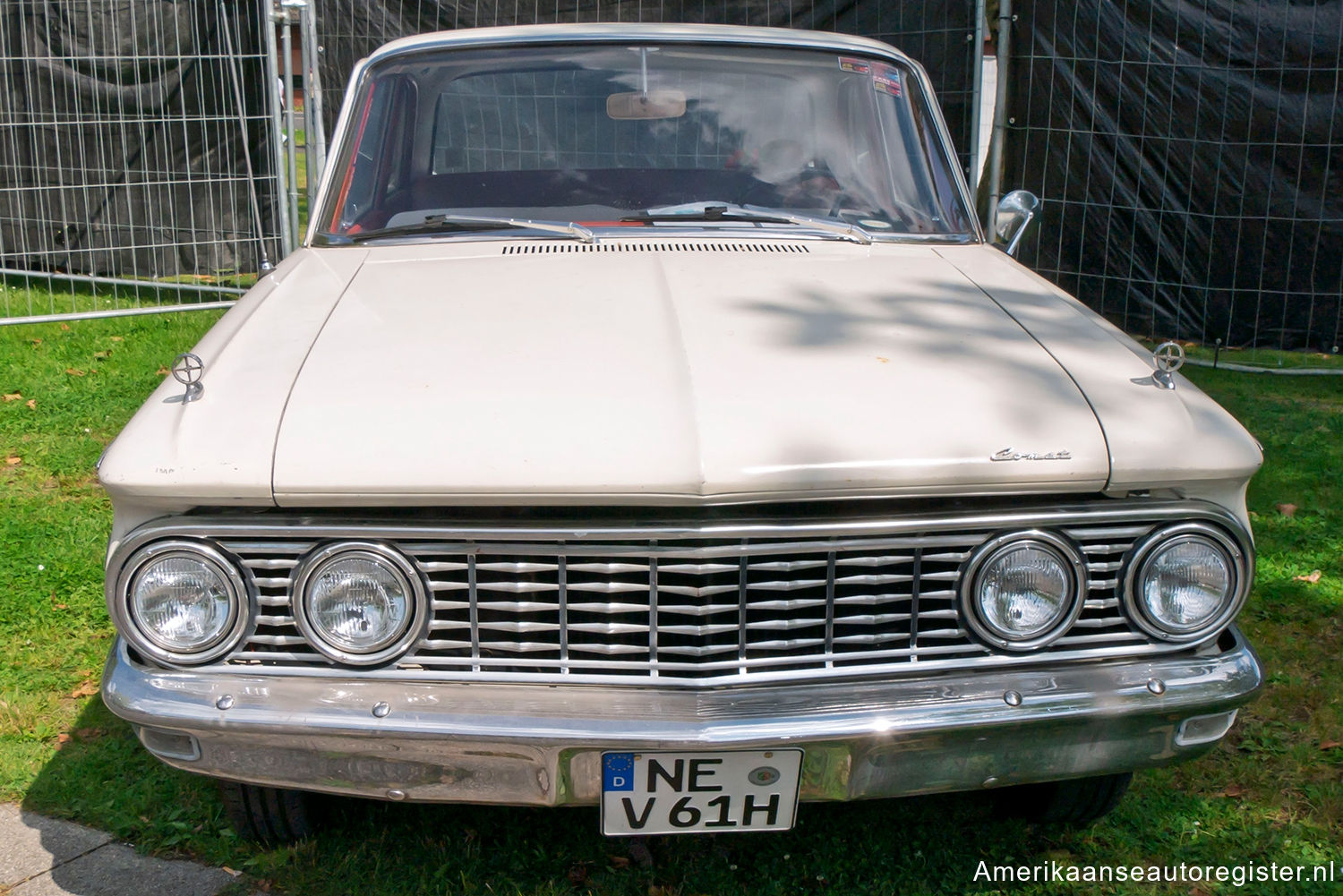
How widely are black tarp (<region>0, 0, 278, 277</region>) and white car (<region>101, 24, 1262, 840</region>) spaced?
6898 mm

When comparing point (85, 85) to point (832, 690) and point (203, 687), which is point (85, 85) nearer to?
point (203, 687)

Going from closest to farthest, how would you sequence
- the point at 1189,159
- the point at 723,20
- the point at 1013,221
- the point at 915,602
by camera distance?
the point at 915,602 → the point at 1013,221 → the point at 1189,159 → the point at 723,20

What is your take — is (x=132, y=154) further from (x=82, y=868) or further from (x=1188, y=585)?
(x=1188, y=585)

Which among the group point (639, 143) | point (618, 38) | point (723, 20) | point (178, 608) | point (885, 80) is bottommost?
point (178, 608)

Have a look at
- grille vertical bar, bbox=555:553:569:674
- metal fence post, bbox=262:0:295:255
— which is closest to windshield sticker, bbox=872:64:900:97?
grille vertical bar, bbox=555:553:569:674

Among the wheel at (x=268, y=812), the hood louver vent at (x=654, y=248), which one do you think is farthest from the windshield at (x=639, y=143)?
the wheel at (x=268, y=812)

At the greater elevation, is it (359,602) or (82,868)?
(359,602)

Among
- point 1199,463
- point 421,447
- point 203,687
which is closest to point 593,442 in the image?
point 421,447

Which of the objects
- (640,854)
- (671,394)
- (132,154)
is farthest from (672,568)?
(132,154)

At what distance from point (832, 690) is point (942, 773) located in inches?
10.7

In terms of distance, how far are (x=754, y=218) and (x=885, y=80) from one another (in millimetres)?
723

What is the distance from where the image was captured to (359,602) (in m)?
2.17

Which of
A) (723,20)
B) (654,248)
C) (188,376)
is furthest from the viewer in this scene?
(723,20)

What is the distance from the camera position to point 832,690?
7.19 ft
